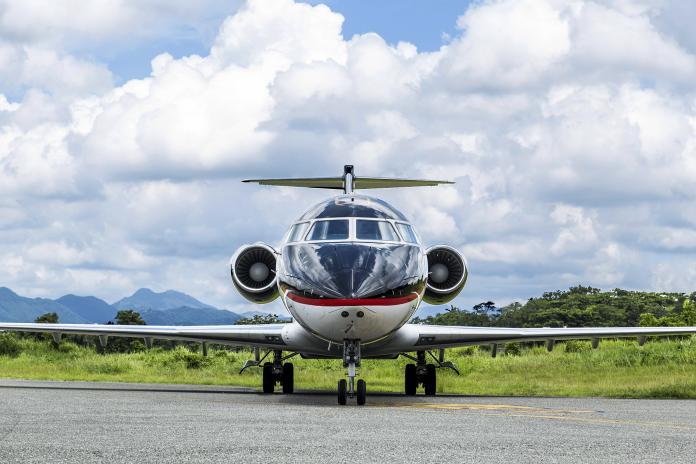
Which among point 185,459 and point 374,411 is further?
point 374,411

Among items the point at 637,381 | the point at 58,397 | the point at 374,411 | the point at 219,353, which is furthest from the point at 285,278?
the point at 219,353

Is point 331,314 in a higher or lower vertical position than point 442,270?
lower

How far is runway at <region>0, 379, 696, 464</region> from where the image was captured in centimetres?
564

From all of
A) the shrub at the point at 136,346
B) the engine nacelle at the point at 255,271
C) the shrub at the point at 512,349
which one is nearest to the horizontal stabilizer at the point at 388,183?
the engine nacelle at the point at 255,271

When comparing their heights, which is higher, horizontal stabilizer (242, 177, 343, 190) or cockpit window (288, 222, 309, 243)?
horizontal stabilizer (242, 177, 343, 190)

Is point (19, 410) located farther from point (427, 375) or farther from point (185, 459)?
point (427, 375)

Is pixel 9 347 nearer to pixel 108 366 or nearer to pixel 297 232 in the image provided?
pixel 108 366

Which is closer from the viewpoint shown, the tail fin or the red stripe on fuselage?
the red stripe on fuselage

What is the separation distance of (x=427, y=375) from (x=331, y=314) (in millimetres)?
6506

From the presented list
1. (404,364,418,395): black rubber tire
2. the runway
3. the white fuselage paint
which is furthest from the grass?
the runway

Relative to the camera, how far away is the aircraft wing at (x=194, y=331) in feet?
51.5

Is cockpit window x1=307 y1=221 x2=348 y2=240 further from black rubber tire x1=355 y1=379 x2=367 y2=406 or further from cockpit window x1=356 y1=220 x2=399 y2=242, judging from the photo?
black rubber tire x1=355 y1=379 x2=367 y2=406

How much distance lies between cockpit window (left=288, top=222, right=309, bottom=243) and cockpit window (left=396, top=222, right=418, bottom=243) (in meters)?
1.73

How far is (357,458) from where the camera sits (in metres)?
5.47
